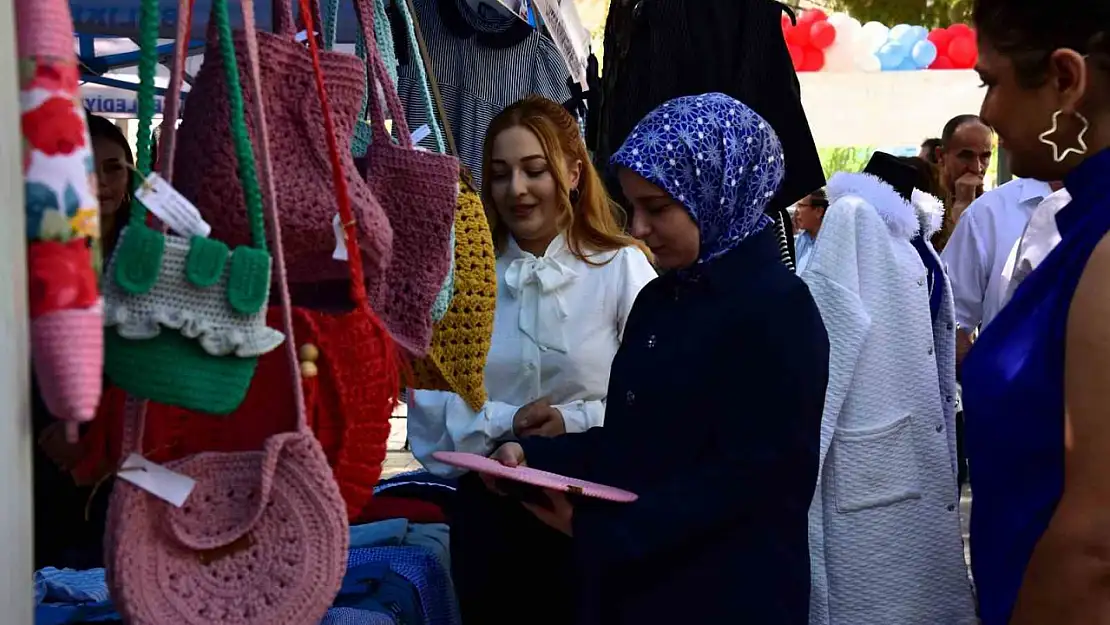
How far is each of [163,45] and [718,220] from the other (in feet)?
15.9

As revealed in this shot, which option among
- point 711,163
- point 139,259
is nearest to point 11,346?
point 139,259

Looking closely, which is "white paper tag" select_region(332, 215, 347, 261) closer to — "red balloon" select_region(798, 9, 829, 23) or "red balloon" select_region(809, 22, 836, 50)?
"red balloon" select_region(809, 22, 836, 50)

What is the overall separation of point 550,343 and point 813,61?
8.72 metres

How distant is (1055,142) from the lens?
1671 mm

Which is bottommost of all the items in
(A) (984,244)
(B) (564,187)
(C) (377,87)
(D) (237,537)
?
(A) (984,244)

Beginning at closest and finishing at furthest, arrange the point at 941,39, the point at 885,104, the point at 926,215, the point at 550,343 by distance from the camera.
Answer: the point at 550,343
the point at 926,215
the point at 885,104
the point at 941,39

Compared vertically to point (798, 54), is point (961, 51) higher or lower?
higher

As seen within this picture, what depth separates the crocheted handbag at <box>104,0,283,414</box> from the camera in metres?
1.35

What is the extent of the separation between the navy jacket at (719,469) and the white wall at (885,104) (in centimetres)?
705

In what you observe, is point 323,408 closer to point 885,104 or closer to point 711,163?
point 711,163

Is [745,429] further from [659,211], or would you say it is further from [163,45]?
[163,45]

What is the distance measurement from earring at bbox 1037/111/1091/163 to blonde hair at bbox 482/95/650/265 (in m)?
1.57

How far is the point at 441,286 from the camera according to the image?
203 cm

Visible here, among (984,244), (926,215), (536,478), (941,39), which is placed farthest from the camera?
(941,39)
